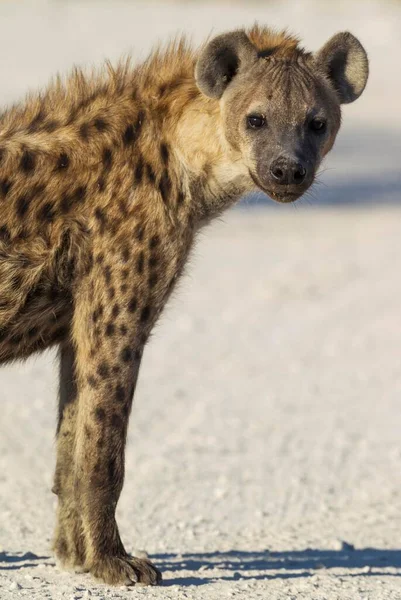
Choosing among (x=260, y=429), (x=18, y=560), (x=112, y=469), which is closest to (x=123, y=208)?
(x=112, y=469)

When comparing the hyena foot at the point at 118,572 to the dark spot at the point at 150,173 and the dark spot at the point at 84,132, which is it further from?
the dark spot at the point at 84,132

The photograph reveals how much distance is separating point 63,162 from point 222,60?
0.65 meters

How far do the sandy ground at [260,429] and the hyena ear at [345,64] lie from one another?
992 millimetres

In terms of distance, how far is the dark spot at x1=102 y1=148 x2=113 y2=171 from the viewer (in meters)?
4.36

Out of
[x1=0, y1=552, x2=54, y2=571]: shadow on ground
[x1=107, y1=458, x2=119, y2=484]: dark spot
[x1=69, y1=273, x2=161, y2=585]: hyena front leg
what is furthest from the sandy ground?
[x1=107, y1=458, x2=119, y2=484]: dark spot

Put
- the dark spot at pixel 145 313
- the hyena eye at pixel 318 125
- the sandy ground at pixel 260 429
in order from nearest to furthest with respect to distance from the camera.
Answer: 1. the dark spot at pixel 145 313
2. the hyena eye at pixel 318 125
3. the sandy ground at pixel 260 429

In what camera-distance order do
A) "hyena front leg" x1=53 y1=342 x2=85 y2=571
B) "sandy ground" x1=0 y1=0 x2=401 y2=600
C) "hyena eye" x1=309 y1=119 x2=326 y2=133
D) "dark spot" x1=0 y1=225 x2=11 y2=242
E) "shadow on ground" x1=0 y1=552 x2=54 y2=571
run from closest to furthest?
"dark spot" x1=0 y1=225 x2=11 y2=242 → "hyena eye" x1=309 y1=119 x2=326 y2=133 → "hyena front leg" x1=53 y1=342 x2=85 y2=571 → "shadow on ground" x1=0 y1=552 x2=54 y2=571 → "sandy ground" x1=0 y1=0 x2=401 y2=600

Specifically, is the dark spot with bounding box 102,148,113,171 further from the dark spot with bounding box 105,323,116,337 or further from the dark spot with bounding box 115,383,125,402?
the dark spot with bounding box 115,383,125,402

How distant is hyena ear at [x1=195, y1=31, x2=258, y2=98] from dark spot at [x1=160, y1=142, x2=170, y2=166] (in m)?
0.23

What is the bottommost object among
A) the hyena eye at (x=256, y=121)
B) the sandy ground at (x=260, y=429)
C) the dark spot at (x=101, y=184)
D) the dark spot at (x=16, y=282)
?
the sandy ground at (x=260, y=429)

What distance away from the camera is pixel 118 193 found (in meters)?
4.34

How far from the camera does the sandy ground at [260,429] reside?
15.8 ft

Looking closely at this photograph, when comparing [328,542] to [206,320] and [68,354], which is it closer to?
[68,354]

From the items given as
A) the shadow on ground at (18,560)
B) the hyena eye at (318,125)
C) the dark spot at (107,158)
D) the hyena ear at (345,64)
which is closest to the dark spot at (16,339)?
the dark spot at (107,158)
